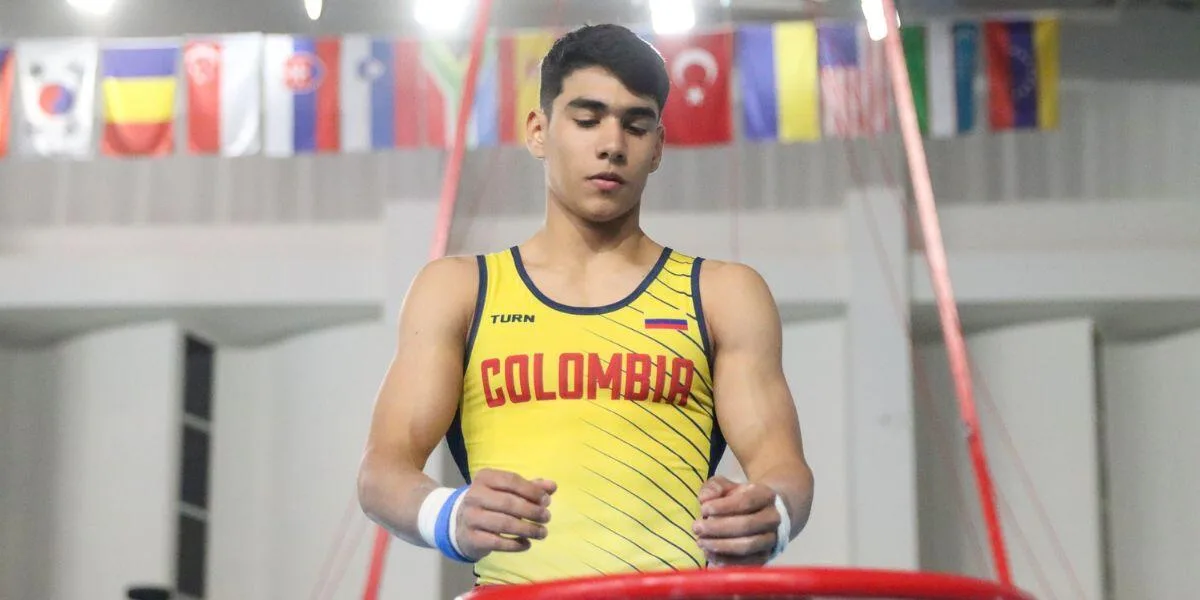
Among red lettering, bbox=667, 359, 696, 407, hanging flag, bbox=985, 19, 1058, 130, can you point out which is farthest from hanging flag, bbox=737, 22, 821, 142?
red lettering, bbox=667, 359, 696, 407

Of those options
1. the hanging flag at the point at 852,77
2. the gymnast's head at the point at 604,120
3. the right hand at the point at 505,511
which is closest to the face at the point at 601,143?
Result: the gymnast's head at the point at 604,120

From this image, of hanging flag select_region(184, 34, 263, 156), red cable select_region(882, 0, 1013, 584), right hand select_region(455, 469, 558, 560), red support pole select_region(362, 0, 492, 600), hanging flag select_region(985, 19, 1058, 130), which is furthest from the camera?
hanging flag select_region(184, 34, 263, 156)

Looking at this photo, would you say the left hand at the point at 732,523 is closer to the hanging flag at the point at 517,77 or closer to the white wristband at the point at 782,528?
the white wristband at the point at 782,528

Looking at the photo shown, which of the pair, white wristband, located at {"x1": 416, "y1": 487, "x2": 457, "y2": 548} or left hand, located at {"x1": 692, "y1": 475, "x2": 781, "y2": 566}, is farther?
white wristband, located at {"x1": 416, "y1": 487, "x2": 457, "y2": 548}

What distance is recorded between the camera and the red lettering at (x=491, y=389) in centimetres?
213

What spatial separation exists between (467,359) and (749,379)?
0.37m

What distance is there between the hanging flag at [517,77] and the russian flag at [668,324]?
290 inches

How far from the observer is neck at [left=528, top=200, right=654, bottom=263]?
89.0 inches

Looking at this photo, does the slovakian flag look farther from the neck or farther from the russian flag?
the russian flag

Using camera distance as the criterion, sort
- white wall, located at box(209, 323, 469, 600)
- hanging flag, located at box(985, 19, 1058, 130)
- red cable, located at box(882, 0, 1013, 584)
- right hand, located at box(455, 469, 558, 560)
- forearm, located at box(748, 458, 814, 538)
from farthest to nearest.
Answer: white wall, located at box(209, 323, 469, 600), hanging flag, located at box(985, 19, 1058, 130), red cable, located at box(882, 0, 1013, 584), forearm, located at box(748, 458, 814, 538), right hand, located at box(455, 469, 558, 560)

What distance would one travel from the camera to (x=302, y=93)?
9.84 m

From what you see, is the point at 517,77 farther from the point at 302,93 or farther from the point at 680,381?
the point at 680,381

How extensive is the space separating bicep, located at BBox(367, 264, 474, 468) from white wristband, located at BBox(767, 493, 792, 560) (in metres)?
0.47

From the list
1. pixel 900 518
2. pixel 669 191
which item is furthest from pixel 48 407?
pixel 900 518
